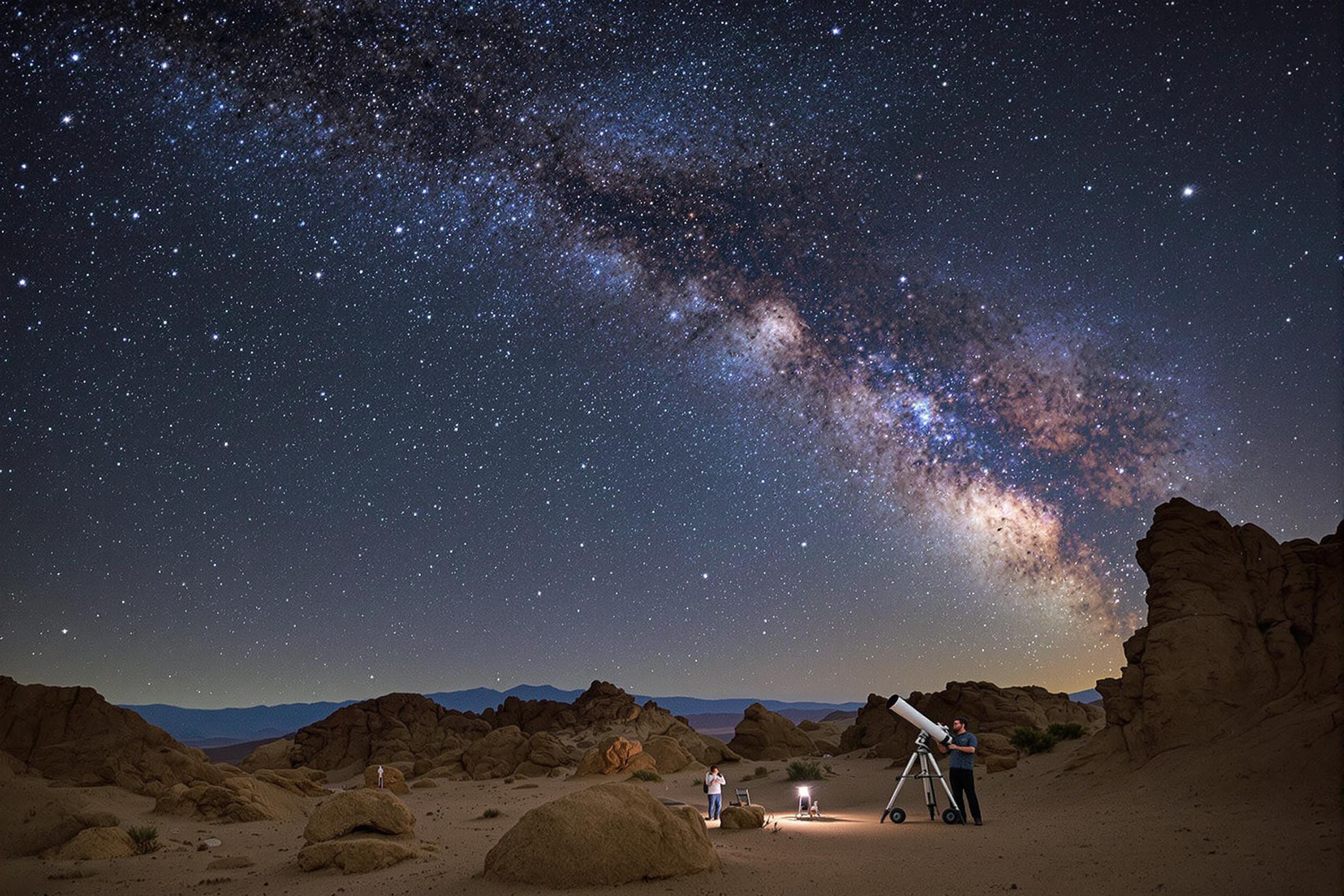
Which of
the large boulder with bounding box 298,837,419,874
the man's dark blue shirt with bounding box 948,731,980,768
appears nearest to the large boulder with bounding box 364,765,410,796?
the large boulder with bounding box 298,837,419,874

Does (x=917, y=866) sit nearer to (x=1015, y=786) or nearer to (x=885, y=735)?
(x=1015, y=786)

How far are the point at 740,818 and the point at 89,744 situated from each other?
85.0 feet

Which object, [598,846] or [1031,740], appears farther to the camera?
[1031,740]

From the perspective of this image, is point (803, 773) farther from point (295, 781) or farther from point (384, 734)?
point (384, 734)

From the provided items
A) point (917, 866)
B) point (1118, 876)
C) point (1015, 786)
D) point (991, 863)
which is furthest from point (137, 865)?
point (1015, 786)

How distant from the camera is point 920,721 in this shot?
1599 cm

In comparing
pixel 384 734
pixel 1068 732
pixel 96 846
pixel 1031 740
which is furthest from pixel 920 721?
pixel 384 734

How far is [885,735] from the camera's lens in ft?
131

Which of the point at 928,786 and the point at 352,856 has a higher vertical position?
the point at 928,786

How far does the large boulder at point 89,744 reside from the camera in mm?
25641

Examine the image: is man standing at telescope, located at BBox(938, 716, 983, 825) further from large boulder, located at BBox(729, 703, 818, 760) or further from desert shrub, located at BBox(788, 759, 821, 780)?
large boulder, located at BBox(729, 703, 818, 760)

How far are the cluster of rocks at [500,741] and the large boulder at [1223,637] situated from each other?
922 inches

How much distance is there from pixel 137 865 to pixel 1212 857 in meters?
18.5

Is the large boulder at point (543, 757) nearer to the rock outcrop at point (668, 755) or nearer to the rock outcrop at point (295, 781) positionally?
the rock outcrop at point (668, 755)
